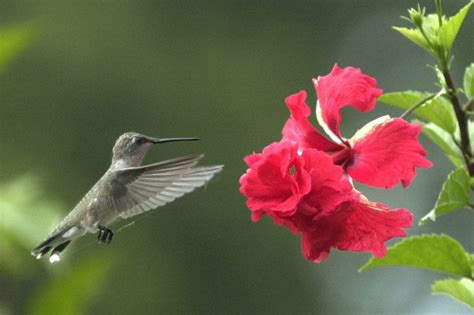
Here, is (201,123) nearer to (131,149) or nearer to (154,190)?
(131,149)

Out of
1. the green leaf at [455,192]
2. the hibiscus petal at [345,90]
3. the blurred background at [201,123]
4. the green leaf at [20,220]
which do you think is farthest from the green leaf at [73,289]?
the blurred background at [201,123]

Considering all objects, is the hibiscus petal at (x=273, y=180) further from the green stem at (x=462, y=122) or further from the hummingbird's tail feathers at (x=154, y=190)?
the hummingbird's tail feathers at (x=154, y=190)

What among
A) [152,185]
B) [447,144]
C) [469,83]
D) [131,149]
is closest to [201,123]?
[131,149]

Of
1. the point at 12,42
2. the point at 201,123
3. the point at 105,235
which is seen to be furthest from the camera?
the point at 201,123

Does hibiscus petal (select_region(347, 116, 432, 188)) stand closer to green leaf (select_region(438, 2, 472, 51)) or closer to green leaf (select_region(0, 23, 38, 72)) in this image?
green leaf (select_region(438, 2, 472, 51))

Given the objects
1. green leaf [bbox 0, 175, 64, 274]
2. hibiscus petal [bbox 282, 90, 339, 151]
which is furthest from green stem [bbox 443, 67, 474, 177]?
green leaf [bbox 0, 175, 64, 274]
